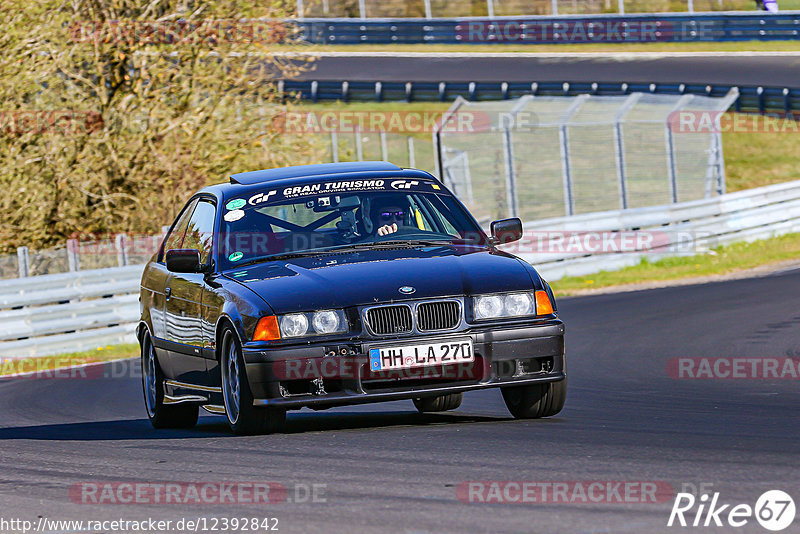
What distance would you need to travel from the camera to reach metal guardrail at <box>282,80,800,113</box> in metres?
36.2

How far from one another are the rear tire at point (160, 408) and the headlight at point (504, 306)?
2.70 meters

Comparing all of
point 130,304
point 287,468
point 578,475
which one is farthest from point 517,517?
point 130,304

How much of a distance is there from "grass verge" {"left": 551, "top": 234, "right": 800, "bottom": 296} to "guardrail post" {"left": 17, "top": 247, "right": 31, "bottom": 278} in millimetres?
7728

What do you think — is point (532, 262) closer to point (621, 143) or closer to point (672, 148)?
point (621, 143)

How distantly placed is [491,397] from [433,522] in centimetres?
545

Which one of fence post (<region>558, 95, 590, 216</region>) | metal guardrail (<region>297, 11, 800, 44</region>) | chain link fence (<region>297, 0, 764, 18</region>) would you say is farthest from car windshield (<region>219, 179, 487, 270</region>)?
chain link fence (<region>297, 0, 764, 18</region>)

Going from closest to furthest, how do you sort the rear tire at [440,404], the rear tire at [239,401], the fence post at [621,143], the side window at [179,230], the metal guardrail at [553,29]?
the rear tire at [239,401], the rear tire at [440,404], the side window at [179,230], the fence post at [621,143], the metal guardrail at [553,29]

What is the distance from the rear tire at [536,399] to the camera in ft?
26.7

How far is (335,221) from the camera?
8.96 metres

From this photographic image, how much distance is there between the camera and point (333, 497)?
5945mm

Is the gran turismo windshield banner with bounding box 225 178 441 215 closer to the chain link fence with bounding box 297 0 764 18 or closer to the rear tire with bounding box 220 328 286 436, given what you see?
the rear tire with bounding box 220 328 286 436

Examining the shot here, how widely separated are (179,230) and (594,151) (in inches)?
767

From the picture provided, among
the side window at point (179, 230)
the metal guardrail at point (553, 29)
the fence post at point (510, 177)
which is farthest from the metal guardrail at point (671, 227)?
the metal guardrail at point (553, 29)

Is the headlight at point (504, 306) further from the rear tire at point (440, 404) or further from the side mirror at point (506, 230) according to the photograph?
the rear tire at point (440, 404)
